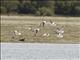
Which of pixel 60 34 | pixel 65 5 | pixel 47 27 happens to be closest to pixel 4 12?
pixel 65 5

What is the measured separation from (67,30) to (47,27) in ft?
4.28

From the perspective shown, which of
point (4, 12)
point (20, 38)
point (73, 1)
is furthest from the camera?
point (73, 1)

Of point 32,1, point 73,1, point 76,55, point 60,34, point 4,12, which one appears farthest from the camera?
point 32,1

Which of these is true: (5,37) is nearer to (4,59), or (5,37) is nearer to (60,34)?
(60,34)

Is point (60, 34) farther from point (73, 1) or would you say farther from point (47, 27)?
point (73, 1)

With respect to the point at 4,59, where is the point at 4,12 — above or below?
below

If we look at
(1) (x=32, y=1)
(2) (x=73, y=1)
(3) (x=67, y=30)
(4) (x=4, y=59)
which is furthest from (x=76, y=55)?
(1) (x=32, y=1)

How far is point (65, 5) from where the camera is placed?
46500 mm

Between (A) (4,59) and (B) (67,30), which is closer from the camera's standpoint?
(A) (4,59)

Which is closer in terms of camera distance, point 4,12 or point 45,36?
point 45,36

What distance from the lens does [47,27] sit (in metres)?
21.2

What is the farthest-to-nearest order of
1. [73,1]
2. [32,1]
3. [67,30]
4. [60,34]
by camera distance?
[32,1]
[73,1]
[67,30]
[60,34]

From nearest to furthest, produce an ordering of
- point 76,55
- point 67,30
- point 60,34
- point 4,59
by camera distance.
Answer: point 4,59, point 76,55, point 60,34, point 67,30

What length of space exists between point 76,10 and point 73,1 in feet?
8.66
